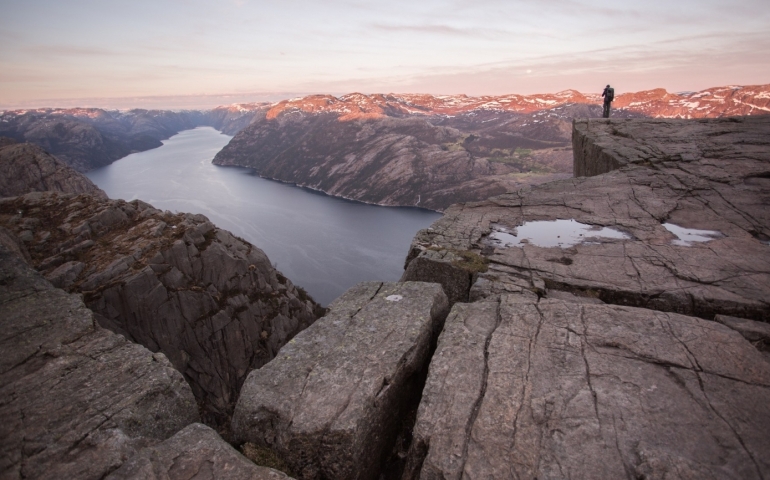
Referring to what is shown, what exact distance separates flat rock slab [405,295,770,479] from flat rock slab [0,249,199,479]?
525 cm

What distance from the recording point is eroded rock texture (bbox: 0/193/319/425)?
3069 cm

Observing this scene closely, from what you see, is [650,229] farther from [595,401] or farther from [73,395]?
[73,395]

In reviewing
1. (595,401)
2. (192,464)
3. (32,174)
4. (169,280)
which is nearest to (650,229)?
(595,401)

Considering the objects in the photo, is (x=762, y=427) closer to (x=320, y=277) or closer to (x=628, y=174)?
(x=628, y=174)

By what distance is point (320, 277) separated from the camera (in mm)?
95188

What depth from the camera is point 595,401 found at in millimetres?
5926

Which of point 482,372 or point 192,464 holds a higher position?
point 482,372

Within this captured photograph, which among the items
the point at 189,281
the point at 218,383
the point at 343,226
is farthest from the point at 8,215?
the point at 343,226

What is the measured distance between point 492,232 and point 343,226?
412 feet

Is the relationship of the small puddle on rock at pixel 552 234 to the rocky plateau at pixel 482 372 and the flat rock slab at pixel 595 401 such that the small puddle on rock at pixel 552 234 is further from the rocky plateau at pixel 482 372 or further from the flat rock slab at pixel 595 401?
the flat rock slab at pixel 595 401

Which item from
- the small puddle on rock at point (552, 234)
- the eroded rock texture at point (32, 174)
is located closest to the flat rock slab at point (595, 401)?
the small puddle on rock at point (552, 234)

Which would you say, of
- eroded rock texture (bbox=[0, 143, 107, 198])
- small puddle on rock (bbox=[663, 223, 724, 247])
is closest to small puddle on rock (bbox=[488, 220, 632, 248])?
small puddle on rock (bbox=[663, 223, 724, 247])

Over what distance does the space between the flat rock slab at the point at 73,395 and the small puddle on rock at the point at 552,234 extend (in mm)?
11449

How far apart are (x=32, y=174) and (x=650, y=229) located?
9743cm
